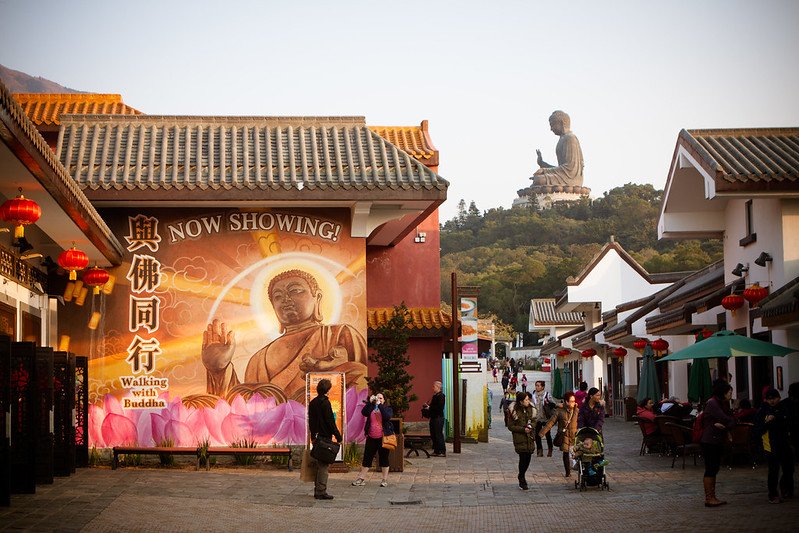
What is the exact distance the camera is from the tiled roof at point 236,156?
62.5 ft

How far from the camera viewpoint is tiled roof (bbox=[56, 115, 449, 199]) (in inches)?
750

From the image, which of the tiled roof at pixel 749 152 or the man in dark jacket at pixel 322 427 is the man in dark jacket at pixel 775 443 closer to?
the man in dark jacket at pixel 322 427

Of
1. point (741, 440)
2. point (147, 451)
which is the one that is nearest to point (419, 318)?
point (147, 451)

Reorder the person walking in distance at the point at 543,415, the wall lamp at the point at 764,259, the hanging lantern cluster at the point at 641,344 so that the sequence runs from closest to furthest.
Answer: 1. the wall lamp at the point at 764,259
2. the person walking in distance at the point at 543,415
3. the hanging lantern cluster at the point at 641,344

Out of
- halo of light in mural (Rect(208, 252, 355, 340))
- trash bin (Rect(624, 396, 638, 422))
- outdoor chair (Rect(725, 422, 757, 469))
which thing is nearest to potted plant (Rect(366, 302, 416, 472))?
halo of light in mural (Rect(208, 252, 355, 340))

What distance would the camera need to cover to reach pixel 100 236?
54.8 feet

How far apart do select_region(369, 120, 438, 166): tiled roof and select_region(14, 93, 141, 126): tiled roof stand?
6988mm

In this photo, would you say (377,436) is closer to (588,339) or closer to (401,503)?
(401,503)

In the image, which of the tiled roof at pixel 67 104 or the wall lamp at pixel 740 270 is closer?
the wall lamp at pixel 740 270

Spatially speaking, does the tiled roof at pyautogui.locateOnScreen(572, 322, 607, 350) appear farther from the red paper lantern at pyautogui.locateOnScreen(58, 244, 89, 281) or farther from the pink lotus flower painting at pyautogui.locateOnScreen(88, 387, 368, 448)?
the red paper lantern at pyautogui.locateOnScreen(58, 244, 89, 281)

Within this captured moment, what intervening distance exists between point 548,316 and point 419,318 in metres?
43.8

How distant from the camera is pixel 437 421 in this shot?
23344 millimetres

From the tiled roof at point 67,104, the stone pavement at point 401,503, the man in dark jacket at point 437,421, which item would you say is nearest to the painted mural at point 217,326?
the stone pavement at point 401,503

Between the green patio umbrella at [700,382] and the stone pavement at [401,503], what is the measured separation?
11.3 feet
